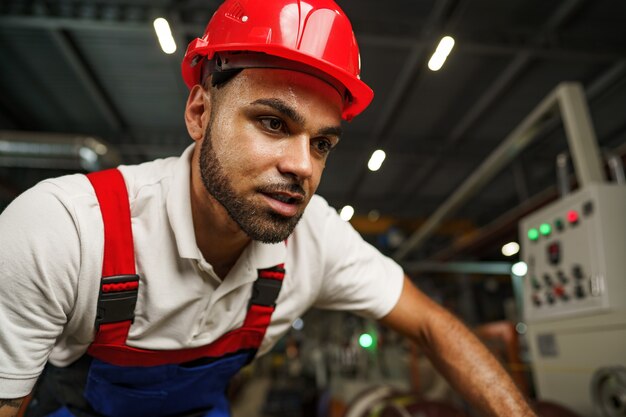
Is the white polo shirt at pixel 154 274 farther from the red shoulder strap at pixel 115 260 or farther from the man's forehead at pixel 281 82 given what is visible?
the man's forehead at pixel 281 82

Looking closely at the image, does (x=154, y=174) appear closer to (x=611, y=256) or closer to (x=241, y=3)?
(x=241, y=3)

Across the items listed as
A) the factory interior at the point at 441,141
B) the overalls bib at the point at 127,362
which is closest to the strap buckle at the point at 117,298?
the overalls bib at the point at 127,362

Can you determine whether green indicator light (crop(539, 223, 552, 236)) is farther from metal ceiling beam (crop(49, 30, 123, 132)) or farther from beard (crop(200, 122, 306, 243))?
metal ceiling beam (crop(49, 30, 123, 132))

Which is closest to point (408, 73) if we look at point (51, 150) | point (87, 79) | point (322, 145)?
point (87, 79)

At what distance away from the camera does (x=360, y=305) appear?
1316 millimetres

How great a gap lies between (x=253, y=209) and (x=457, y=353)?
0.67m

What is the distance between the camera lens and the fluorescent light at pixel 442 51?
1.10 metres

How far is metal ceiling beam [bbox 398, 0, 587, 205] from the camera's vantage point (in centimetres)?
407

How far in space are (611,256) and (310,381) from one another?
263 inches

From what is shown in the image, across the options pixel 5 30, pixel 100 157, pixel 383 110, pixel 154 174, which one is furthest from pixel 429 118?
pixel 154 174

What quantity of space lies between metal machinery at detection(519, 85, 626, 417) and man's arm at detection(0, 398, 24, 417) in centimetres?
183

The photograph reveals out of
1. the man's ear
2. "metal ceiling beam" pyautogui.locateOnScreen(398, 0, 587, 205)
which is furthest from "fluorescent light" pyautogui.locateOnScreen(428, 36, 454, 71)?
"metal ceiling beam" pyautogui.locateOnScreen(398, 0, 587, 205)

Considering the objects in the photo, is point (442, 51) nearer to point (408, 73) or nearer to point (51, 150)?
point (408, 73)

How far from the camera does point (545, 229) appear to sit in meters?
2.25
